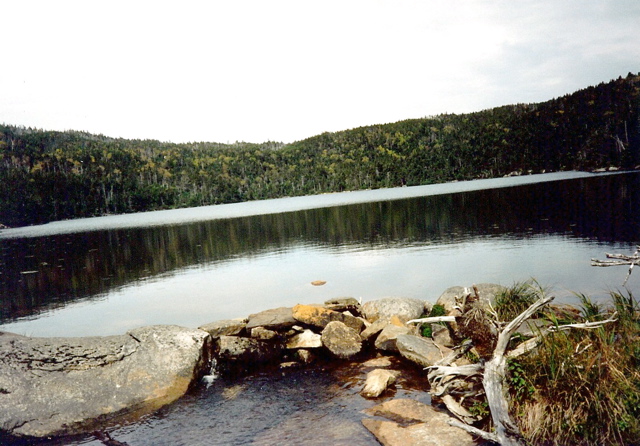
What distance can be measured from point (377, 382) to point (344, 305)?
636 cm

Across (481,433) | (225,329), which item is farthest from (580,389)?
(225,329)

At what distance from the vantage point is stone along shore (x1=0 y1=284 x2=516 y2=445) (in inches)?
→ 392

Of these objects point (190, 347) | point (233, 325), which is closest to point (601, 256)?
point (233, 325)

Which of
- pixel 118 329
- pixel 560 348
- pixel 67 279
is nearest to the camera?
pixel 560 348

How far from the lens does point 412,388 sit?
35.6 feet

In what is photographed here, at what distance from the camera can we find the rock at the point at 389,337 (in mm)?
13570

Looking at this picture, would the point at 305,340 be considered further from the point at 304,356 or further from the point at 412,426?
the point at 412,426

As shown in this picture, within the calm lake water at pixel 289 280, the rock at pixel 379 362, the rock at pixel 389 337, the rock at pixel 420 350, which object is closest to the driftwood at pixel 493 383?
the calm lake water at pixel 289 280

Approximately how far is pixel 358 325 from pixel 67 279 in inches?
1249

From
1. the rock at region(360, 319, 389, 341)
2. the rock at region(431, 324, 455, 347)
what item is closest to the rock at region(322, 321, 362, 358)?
the rock at region(360, 319, 389, 341)

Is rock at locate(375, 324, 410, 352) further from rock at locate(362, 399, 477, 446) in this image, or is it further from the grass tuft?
the grass tuft

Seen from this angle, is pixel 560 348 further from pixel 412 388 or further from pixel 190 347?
pixel 190 347

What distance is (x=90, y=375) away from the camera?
1166 centimetres

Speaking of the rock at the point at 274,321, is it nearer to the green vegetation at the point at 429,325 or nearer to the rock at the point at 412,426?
the green vegetation at the point at 429,325
